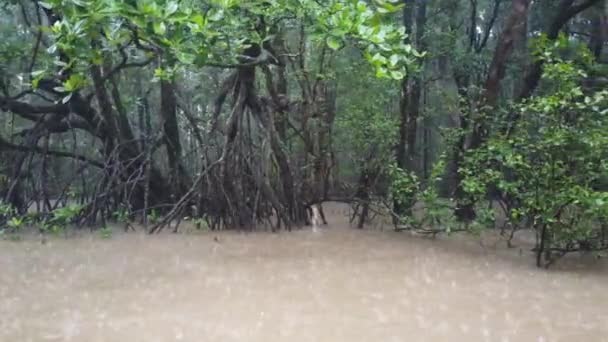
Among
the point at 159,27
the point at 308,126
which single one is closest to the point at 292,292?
the point at 159,27

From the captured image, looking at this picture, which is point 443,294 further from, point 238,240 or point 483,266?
point 238,240

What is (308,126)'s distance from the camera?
8.95m

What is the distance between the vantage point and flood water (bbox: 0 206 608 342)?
143 inches

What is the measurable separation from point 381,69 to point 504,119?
3.40 metres

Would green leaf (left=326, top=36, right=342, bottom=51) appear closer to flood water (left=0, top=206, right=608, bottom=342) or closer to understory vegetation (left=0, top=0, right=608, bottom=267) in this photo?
understory vegetation (left=0, top=0, right=608, bottom=267)

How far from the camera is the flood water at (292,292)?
143 inches

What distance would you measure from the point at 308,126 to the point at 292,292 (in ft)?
15.2

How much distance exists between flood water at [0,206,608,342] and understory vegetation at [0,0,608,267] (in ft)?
2.07

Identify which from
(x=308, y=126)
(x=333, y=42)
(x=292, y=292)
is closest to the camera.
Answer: (x=333, y=42)

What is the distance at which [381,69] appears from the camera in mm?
3494

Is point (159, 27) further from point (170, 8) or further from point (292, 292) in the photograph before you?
point (292, 292)

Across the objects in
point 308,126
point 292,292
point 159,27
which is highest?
point 159,27

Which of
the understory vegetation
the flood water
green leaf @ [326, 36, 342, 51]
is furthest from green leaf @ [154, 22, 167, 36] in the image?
the flood water

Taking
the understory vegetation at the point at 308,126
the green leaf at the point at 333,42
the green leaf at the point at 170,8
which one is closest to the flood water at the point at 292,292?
the understory vegetation at the point at 308,126
